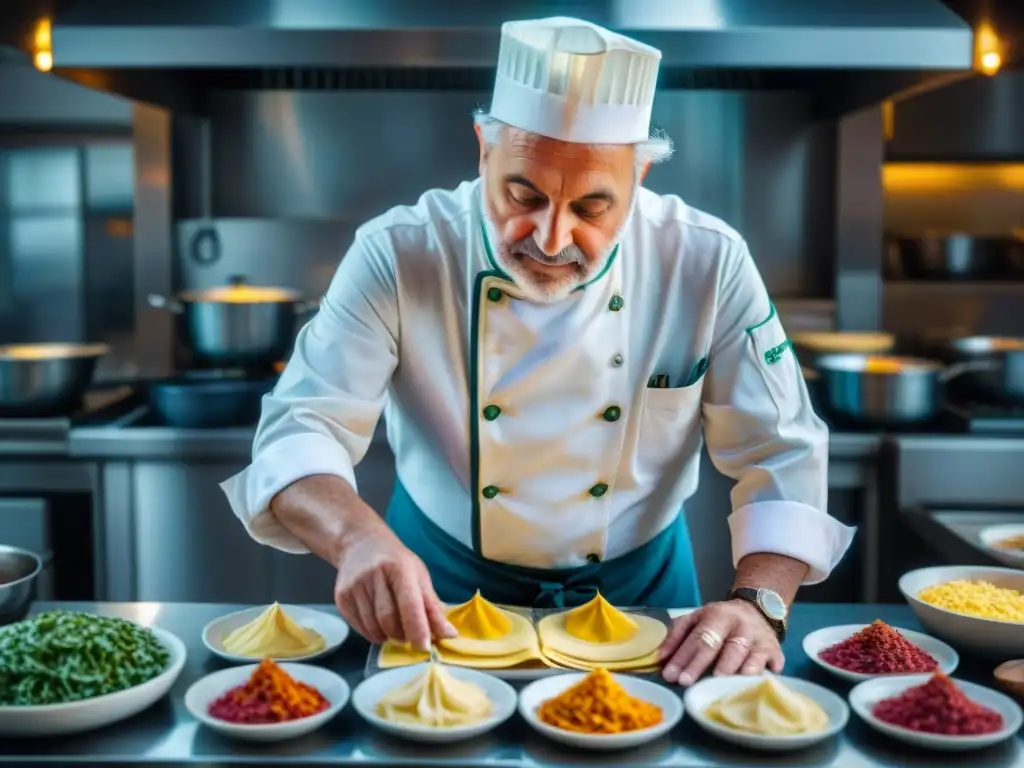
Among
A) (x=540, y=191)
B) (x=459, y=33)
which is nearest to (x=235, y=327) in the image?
(x=459, y=33)

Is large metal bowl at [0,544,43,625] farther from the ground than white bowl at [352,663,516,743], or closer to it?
farther from the ground

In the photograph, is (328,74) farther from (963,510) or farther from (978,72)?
(963,510)

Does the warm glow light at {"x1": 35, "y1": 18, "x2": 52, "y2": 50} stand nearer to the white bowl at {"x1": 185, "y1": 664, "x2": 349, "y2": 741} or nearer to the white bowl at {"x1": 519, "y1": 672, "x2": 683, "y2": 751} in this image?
the white bowl at {"x1": 185, "y1": 664, "x2": 349, "y2": 741}

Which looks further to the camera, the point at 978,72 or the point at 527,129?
the point at 978,72

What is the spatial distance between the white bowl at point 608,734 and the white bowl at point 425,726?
3 centimetres

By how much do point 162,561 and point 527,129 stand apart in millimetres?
2103

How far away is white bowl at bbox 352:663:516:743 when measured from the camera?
154 centimetres

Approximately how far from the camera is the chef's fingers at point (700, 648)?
5.75 feet

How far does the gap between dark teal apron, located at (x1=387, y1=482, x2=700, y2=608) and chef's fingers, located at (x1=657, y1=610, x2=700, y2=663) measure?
351 mm

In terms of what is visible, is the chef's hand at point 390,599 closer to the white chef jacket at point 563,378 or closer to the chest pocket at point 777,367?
the white chef jacket at point 563,378

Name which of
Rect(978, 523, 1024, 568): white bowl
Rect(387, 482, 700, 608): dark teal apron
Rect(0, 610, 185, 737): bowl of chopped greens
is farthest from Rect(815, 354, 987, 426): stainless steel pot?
Rect(0, 610, 185, 737): bowl of chopped greens

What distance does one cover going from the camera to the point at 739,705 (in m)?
1.61

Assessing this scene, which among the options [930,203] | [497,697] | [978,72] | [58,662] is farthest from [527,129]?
[930,203]

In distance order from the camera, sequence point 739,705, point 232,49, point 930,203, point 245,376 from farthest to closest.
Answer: point 930,203
point 245,376
point 232,49
point 739,705
